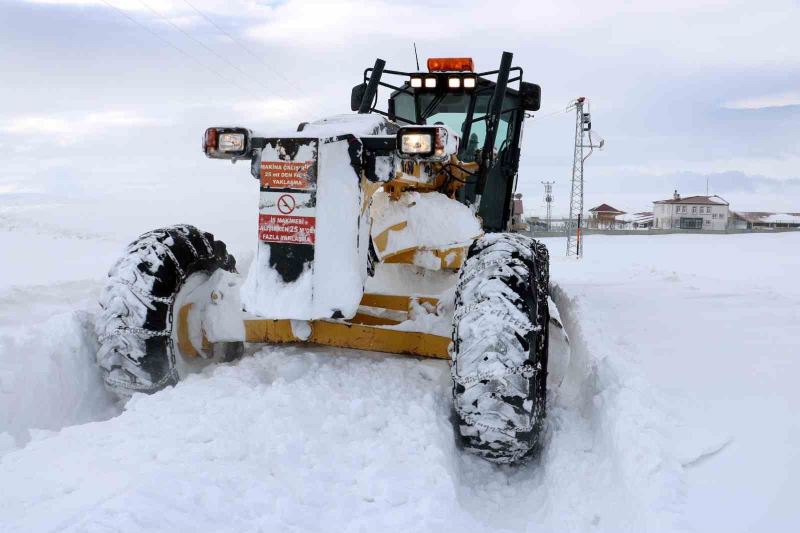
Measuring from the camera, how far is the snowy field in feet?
8.34

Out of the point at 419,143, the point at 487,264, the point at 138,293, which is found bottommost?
the point at 138,293

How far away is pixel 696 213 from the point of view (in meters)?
69.8

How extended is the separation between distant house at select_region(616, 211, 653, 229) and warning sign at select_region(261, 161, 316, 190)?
76.9m

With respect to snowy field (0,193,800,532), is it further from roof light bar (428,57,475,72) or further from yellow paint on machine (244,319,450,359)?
roof light bar (428,57,475,72)

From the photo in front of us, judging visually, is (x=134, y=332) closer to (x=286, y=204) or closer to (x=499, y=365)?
(x=286, y=204)

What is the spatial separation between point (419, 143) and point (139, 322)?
200 cm

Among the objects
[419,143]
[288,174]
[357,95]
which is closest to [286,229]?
[288,174]

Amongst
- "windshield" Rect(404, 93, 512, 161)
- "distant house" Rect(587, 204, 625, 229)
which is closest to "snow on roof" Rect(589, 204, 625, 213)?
"distant house" Rect(587, 204, 625, 229)

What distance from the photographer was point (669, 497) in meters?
2.73

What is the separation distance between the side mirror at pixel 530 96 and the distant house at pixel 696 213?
6773cm

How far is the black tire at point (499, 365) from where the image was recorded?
3.36m

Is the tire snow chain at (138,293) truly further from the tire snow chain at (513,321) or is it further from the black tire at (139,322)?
the tire snow chain at (513,321)

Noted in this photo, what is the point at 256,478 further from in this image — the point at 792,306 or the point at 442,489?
the point at 792,306

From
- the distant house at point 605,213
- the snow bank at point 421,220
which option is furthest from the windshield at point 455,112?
the distant house at point 605,213
